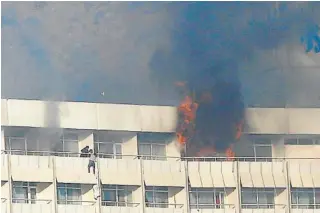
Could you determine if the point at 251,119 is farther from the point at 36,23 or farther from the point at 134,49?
the point at 36,23

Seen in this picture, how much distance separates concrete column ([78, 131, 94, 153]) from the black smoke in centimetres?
82

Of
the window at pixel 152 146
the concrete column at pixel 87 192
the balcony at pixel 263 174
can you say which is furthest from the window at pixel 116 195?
the balcony at pixel 263 174

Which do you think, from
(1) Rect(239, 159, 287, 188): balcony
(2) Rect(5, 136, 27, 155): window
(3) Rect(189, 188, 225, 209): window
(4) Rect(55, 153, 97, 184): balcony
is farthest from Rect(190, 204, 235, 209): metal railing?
Answer: (2) Rect(5, 136, 27, 155): window

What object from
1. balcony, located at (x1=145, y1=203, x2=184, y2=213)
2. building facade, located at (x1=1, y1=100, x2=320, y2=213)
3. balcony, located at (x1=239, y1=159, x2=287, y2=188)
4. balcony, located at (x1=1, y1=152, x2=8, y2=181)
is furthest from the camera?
balcony, located at (x1=239, y1=159, x2=287, y2=188)

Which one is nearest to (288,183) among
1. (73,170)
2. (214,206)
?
(214,206)

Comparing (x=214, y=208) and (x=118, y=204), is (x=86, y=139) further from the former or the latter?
(x=214, y=208)

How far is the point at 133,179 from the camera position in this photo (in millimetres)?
6793

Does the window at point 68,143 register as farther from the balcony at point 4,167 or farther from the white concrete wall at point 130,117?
the balcony at point 4,167

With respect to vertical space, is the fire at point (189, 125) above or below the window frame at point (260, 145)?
above

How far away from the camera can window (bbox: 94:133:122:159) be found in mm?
6786

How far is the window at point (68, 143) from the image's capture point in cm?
675

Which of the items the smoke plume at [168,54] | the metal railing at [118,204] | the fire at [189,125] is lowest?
the metal railing at [118,204]

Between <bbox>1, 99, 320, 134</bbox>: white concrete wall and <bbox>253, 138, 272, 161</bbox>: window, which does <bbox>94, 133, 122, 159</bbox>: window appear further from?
<bbox>253, 138, 272, 161</bbox>: window

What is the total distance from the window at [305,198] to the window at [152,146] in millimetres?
1205
